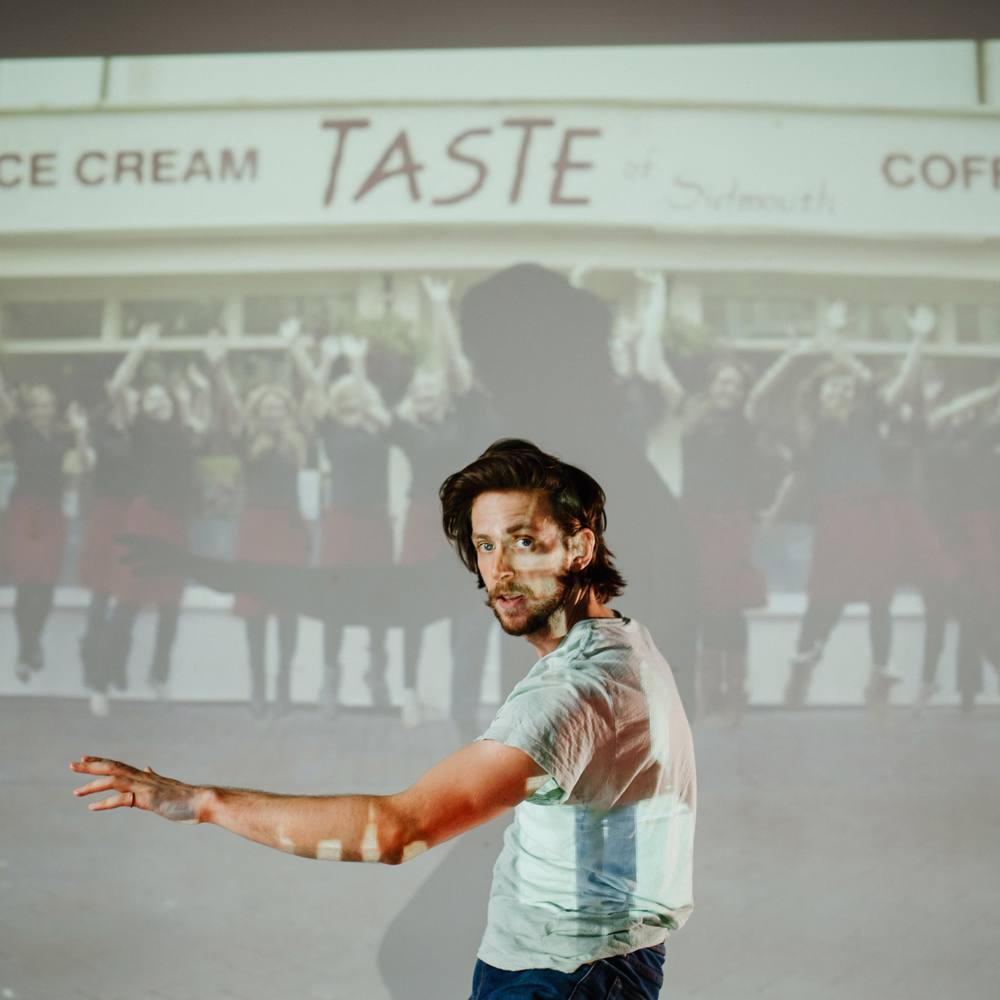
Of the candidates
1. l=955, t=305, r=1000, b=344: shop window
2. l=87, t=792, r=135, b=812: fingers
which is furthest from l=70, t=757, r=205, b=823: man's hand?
l=955, t=305, r=1000, b=344: shop window

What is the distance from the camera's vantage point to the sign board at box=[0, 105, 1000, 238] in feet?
9.02

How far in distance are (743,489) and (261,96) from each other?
75.4 inches

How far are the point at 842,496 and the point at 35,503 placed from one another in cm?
249

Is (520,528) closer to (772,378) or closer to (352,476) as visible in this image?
(352,476)

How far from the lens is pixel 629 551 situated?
2693 mm

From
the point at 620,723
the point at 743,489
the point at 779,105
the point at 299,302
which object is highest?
the point at 779,105

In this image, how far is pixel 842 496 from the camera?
2736 mm

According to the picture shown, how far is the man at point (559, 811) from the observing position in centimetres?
85

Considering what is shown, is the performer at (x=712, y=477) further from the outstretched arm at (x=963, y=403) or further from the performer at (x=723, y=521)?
the outstretched arm at (x=963, y=403)

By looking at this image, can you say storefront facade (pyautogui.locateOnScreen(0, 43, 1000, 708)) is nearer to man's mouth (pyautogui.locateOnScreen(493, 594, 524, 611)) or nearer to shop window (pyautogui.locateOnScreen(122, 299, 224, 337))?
shop window (pyautogui.locateOnScreen(122, 299, 224, 337))

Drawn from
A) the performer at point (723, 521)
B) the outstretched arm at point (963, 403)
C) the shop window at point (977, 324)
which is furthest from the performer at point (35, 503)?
the shop window at point (977, 324)

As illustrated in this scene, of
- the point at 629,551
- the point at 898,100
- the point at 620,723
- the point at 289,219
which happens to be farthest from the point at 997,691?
the point at 289,219

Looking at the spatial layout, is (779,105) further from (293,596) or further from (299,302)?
(293,596)

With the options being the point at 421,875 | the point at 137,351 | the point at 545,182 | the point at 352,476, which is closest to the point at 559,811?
the point at 421,875
